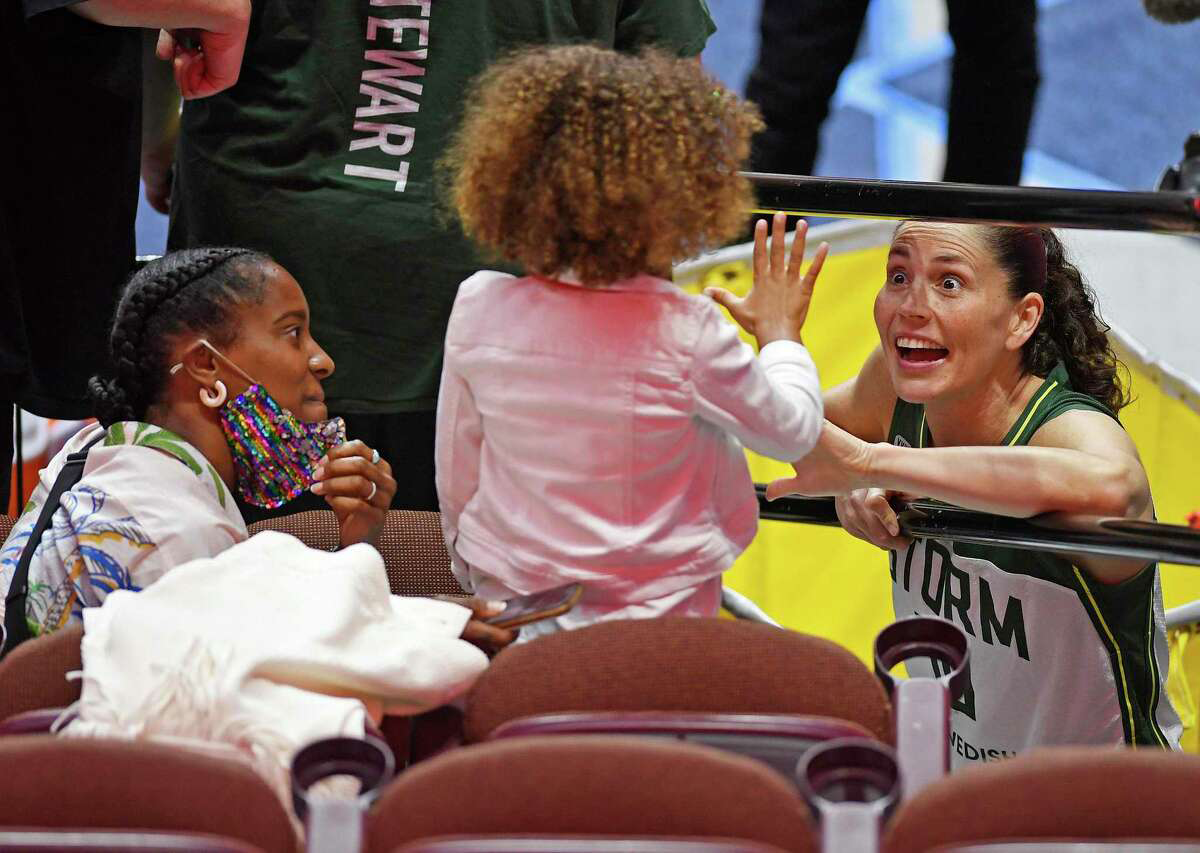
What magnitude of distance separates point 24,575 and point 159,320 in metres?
0.42

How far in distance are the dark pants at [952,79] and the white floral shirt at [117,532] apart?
2.39 m

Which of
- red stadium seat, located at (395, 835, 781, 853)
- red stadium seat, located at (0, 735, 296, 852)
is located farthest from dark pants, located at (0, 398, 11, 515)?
red stadium seat, located at (395, 835, 781, 853)

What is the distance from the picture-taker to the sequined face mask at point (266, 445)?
219cm

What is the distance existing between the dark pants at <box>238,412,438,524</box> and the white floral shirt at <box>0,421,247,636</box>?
80cm

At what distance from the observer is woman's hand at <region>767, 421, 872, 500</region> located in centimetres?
235

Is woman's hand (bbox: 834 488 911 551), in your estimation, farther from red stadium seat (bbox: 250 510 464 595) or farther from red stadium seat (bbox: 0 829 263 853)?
red stadium seat (bbox: 0 829 263 853)

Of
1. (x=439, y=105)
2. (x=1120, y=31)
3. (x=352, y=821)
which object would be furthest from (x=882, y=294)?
(x=1120, y=31)

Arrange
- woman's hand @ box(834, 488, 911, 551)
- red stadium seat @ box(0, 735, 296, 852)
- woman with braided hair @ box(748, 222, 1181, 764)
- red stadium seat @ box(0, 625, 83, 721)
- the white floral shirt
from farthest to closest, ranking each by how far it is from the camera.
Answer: woman with braided hair @ box(748, 222, 1181, 764), woman's hand @ box(834, 488, 911, 551), the white floral shirt, red stadium seat @ box(0, 625, 83, 721), red stadium seat @ box(0, 735, 296, 852)

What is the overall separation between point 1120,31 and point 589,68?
4158 mm

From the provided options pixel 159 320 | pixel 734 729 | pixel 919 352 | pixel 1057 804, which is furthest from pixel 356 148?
pixel 1057 804

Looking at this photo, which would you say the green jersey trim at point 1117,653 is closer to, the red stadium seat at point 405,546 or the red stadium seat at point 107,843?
Result: the red stadium seat at point 405,546

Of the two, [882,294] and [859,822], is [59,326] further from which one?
[859,822]

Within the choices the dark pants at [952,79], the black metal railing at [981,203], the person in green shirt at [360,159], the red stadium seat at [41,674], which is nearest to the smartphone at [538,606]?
the red stadium seat at [41,674]

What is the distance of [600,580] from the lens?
194 cm
